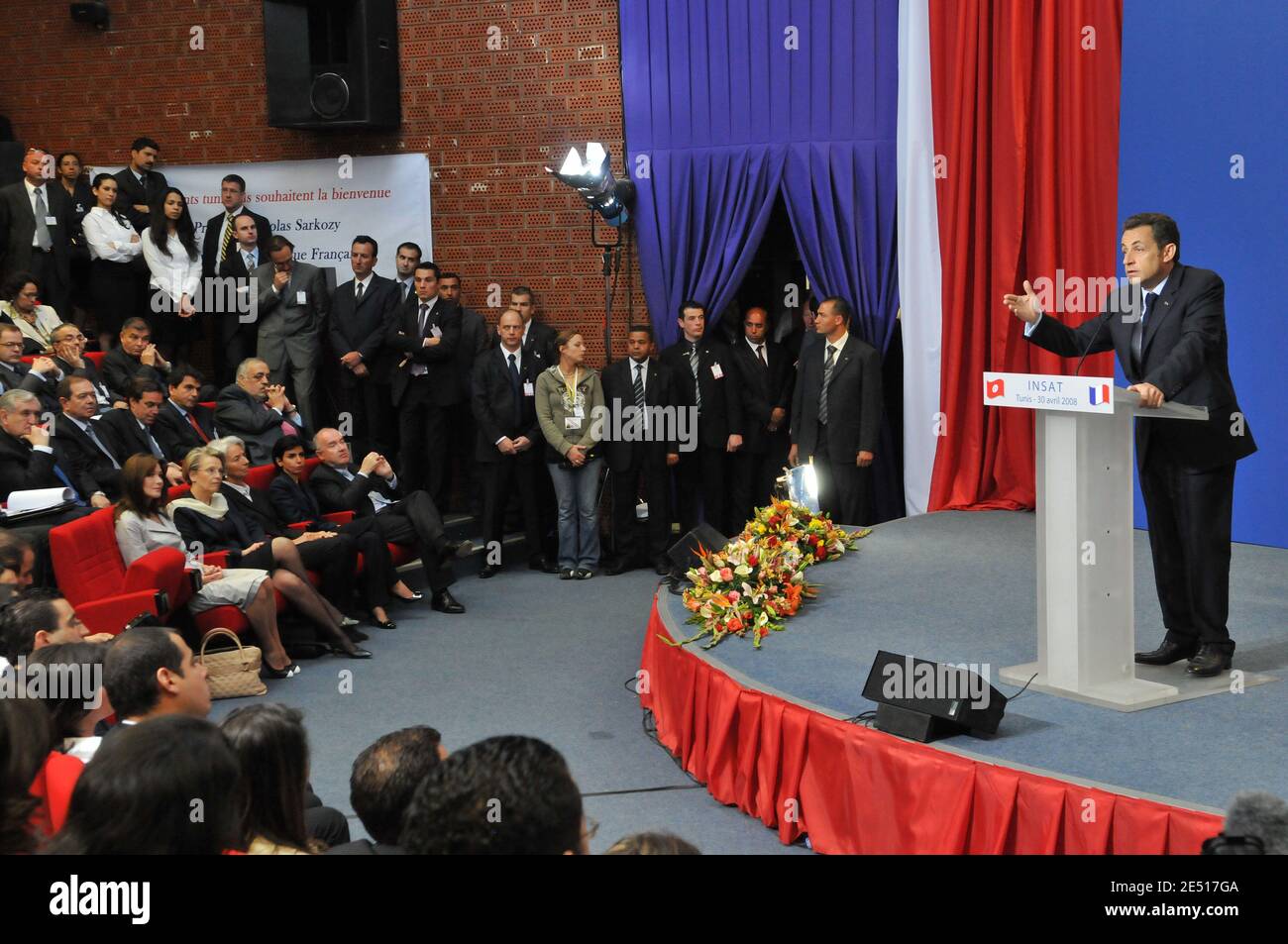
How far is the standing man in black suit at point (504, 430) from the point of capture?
8703 millimetres

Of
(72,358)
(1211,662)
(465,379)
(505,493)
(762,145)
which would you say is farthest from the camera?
(465,379)

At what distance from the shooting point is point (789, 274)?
949cm

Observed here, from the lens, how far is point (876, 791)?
4289 millimetres

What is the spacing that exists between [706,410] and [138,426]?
3.33 m

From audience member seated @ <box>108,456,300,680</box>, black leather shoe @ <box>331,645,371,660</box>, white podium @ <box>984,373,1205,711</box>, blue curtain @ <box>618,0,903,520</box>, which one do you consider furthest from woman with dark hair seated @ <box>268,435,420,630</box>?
white podium @ <box>984,373,1205,711</box>

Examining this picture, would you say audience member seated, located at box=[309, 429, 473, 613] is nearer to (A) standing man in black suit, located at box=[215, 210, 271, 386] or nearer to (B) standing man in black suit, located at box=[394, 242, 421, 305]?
(B) standing man in black suit, located at box=[394, 242, 421, 305]

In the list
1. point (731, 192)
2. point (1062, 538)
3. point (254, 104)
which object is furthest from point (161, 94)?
point (1062, 538)

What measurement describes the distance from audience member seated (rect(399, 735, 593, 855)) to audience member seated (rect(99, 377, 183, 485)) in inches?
207

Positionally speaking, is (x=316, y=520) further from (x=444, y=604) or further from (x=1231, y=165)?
(x=1231, y=165)

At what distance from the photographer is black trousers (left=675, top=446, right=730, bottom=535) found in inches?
348

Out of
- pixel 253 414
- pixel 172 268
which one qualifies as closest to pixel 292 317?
pixel 172 268

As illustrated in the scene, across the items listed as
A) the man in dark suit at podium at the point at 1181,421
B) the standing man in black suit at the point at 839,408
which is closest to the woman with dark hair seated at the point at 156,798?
the man in dark suit at podium at the point at 1181,421

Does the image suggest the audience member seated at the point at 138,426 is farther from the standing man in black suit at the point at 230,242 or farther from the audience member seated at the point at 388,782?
the audience member seated at the point at 388,782

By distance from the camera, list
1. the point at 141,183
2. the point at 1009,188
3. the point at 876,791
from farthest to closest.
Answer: the point at 141,183 → the point at 1009,188 → the point at 876,791
